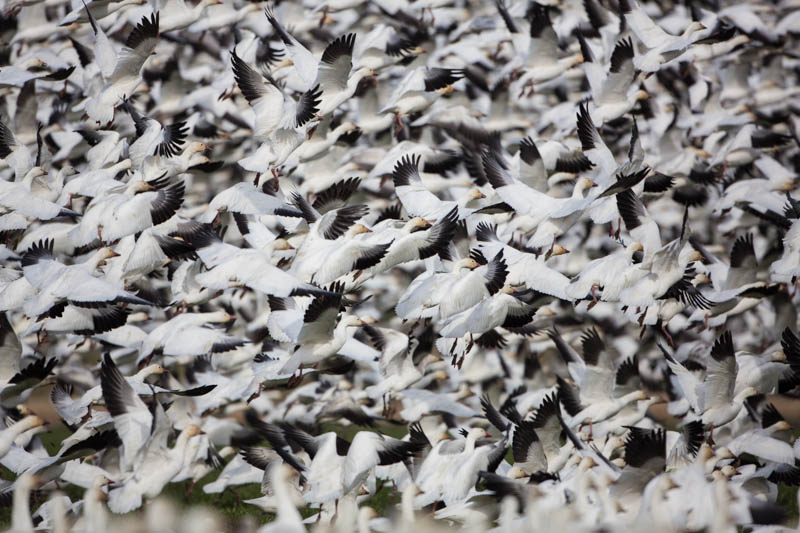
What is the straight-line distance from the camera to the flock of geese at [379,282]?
22.0 feet

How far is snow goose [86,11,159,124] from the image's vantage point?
786cm

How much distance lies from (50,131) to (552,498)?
6.65m

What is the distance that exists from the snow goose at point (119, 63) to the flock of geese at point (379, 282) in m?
0.02

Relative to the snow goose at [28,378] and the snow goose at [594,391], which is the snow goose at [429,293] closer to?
the snow goose at [594,391]

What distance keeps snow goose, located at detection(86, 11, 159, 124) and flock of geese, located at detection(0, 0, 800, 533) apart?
25 mm

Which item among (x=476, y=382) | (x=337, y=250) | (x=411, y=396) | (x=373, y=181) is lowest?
(x=476, y=382)

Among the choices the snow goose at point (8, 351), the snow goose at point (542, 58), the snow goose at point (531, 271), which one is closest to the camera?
the snow goose at point (8, 351)

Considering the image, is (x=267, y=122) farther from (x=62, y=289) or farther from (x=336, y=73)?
(x=62, y=289)

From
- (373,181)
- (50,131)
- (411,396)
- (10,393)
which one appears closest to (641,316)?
(411,396)

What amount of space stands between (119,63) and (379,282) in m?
4.49

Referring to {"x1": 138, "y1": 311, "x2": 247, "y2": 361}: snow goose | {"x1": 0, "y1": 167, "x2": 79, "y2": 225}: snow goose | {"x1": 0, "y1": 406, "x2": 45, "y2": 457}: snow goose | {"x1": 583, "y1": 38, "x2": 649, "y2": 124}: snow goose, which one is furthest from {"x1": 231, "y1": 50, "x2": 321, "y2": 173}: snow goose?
{"x1": 583, "y1": 38, "x2": 649, "y2": 124}: snow goose

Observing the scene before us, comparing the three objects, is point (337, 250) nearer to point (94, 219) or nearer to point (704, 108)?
point (94, 219)

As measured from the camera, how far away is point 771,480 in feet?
24.4

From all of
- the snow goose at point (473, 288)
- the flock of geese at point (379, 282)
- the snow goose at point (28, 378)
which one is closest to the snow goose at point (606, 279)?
the flock of geese at point (379, 282)
